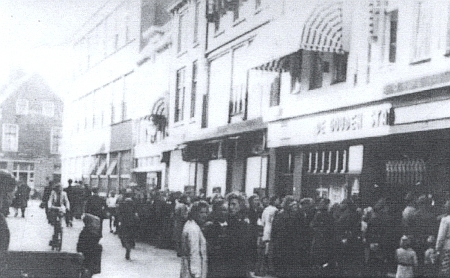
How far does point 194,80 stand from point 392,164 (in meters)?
7.85

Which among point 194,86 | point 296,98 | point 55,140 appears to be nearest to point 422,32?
point 296,98

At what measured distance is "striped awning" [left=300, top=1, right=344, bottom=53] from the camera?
33.7 feet

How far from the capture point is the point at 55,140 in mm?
16641

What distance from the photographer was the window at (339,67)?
1083 centimetres

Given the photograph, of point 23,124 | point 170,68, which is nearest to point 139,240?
point 23,124

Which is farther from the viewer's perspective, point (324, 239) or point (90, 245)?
point (324, 239)

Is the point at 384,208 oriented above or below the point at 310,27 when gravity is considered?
below

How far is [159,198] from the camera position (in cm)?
1260

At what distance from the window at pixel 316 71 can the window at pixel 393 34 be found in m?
2.01

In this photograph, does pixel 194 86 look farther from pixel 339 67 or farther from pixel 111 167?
pixel 339 67

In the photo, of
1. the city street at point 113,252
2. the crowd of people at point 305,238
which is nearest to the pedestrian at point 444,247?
the crowd of people at point 305,238

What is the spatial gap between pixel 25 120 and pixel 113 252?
2.86m

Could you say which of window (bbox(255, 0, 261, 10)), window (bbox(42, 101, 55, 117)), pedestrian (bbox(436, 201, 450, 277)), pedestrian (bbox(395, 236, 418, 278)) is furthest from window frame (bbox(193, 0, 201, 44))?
pedestrian (bbox(436, 201, 450, 277))

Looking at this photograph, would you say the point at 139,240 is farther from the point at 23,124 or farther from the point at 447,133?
the point at 447,133
